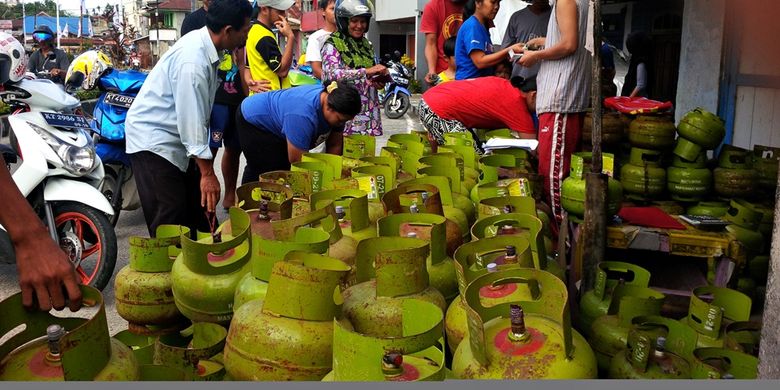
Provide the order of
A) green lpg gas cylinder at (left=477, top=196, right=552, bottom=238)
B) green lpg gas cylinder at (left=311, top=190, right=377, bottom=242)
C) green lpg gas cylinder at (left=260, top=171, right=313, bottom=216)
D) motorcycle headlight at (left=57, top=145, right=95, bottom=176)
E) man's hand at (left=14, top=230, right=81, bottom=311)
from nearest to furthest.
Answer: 1. man's hand at (left=14, top=230, right=81, bottom=311)
2. green lpg gas cylinder at (left=311, top=190, right=377, bottom=242)
3. green lpg gas cylinder at (left=477, top=196, right=552, bottom=238)
4. green lpg gas cylinder at (left=260, top=171, right=313, bottom=216)
5. motorcycle headlight at (left=57, top=145, right=95, bottom=176)

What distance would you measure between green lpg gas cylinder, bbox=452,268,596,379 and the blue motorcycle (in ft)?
13.6

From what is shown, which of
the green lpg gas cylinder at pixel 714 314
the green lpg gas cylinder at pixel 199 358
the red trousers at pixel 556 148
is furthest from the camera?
the red trousers at pixel 556 148

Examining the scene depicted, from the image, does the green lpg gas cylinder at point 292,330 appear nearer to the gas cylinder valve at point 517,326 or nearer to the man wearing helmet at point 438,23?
the gas cylinder valve at point 517,326

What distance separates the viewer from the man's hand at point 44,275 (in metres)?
1.48

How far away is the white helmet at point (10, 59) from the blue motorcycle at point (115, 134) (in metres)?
0.67

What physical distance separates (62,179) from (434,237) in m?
2.82

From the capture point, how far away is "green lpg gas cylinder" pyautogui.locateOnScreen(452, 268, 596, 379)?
1.44 m

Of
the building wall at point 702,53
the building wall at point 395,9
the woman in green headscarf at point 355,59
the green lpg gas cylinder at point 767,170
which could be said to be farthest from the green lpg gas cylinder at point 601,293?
the building wall at point 395,9

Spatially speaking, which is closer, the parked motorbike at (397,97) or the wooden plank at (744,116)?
the wooden plank at (744,116)

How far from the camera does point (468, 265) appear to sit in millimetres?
1959

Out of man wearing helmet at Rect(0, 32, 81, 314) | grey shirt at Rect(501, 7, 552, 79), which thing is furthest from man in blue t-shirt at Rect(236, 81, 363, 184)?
man wearing helmet at Rect(0, 32, 81, 314)

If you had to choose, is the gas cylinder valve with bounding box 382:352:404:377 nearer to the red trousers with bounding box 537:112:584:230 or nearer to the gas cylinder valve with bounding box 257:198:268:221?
the gas cylinder valve with bounding box 257:198:268:221

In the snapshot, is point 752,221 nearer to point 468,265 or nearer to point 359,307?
point 468,265

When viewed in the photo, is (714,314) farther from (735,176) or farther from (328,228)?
(735,176)
